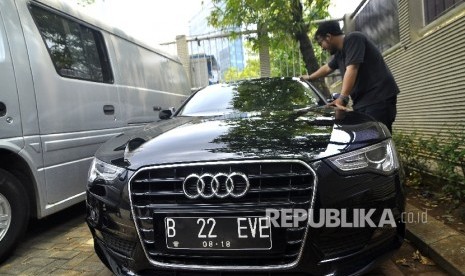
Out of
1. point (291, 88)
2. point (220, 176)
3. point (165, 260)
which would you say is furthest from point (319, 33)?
point (165, 260)

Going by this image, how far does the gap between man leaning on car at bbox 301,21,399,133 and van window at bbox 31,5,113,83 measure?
7.61 feet

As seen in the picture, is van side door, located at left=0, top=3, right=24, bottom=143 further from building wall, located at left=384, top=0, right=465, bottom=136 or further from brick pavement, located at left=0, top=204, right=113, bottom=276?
building wall, located at left=384, top=0, right=465, bottom=136

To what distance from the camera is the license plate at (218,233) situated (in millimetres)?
1953

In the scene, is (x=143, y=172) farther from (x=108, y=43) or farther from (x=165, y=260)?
(x=108, y=43)

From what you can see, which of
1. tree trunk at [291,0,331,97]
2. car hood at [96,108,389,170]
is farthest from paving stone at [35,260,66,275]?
tree trunk at [291,0,331,97]

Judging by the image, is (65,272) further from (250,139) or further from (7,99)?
(250,139)

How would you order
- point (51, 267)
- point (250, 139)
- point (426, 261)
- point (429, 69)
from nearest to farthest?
point (250, 139)
point (426, 261)
point (51, 267)
point (429, 69)

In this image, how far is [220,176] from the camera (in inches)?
79.0

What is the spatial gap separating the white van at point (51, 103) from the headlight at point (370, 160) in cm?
246

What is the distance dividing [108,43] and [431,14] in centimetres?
390

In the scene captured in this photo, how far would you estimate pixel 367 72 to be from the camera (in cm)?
403
